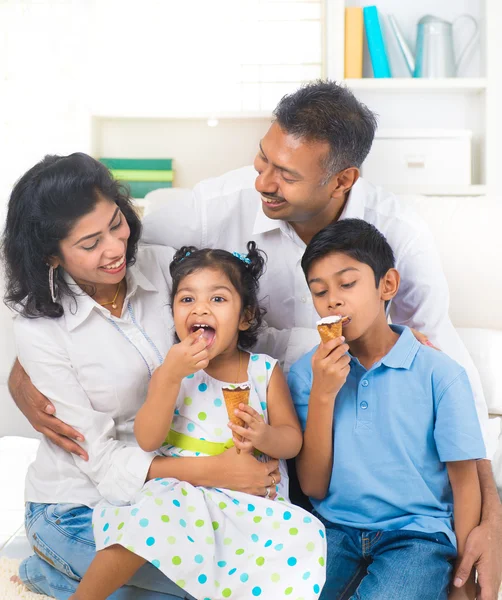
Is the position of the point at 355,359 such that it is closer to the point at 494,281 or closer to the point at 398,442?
the point at 398,442

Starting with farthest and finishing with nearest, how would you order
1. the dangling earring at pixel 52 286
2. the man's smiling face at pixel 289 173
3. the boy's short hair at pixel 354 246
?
the man's smiling face at pixel 289 173, the dangling earring at pixel 52 286, the boy's short hair at pixel 354 246

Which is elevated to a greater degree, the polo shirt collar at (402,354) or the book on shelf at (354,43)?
the book on shelf at (354,43)

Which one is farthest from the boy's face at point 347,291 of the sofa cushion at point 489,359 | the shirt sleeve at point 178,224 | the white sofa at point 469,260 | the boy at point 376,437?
the white sofa at point 469,260

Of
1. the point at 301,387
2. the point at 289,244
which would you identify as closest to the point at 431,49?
the point at 289,244

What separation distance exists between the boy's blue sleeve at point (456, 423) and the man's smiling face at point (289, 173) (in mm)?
636

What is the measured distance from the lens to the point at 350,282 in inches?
64.1

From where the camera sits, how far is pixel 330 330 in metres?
1.54

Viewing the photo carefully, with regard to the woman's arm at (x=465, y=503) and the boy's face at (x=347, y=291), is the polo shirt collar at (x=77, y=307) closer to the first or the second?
the boy's face at (x=347, y=291)

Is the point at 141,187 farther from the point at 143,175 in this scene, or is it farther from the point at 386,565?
the point at 386,565

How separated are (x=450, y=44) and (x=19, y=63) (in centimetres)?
235

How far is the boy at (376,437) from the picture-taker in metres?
1.57

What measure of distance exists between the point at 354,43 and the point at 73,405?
2.74 meters

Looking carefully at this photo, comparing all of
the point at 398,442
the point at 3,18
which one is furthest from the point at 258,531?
the point at 3,18

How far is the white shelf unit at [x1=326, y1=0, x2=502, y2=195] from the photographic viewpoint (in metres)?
3.76
